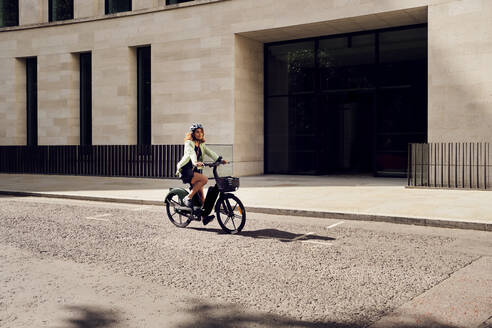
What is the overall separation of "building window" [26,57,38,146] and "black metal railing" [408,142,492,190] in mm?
17629

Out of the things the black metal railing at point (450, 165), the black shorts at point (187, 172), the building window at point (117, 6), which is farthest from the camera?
the building window at point (117, 6)

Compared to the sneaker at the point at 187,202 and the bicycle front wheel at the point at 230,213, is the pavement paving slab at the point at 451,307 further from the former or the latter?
the sneaker at the point at 187,202

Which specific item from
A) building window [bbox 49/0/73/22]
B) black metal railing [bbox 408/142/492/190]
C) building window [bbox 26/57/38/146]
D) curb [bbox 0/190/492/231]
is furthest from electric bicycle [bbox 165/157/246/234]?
building window [bbox 26/57/38/146]

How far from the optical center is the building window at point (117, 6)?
72.5ft

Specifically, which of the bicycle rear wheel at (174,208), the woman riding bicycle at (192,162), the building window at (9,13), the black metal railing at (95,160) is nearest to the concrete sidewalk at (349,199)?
the bicycle rear wheel at (174,208)

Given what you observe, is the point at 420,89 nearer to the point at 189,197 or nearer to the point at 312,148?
the point at 312,148

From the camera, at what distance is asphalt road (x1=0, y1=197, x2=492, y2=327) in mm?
3906

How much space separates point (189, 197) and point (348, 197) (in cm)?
501

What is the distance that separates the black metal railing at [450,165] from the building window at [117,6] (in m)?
13.9

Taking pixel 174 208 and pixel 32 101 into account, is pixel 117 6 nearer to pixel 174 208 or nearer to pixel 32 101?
pixel 32 101

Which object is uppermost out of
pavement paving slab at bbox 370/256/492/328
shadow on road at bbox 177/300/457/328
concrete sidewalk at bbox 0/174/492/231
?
concrete sidewalk at bbox 0/174/492/231

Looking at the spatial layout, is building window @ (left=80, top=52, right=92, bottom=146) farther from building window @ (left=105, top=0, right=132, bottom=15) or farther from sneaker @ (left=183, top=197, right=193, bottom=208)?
sneaker @ (left=183, top=197, right=193, bottom=208)

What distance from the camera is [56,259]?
581 centimetres

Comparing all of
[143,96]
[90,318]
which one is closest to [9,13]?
[143,96]
